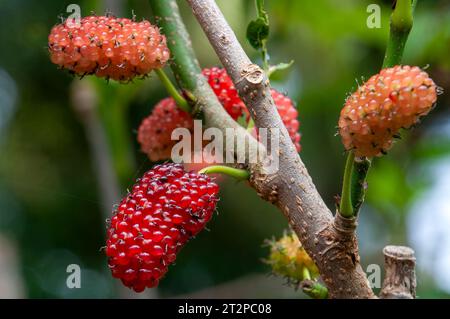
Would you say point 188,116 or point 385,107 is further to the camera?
point 188,116

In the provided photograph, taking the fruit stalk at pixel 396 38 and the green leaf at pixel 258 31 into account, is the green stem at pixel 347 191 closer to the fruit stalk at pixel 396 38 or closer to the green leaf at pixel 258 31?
the fruit stalk at pixel 396 38

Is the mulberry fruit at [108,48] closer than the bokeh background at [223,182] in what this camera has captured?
Yes

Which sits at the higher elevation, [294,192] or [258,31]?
[258,31]

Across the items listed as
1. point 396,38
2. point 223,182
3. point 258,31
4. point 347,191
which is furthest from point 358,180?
point 223,182

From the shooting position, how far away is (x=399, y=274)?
668mm

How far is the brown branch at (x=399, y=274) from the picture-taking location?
0.65 metres

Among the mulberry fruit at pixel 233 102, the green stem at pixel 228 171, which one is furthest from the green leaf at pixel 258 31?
the green stem at pixel 228 171

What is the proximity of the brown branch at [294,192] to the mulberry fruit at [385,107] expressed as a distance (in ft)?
0.31

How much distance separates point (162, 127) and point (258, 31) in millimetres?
204

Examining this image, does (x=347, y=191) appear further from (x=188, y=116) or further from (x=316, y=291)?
(x=188, y=116)

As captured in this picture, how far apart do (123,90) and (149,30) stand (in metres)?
0.88

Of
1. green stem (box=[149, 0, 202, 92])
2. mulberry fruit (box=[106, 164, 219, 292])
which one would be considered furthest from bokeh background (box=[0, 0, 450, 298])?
mulberry fruit (box=[106, 164, 219, 292])

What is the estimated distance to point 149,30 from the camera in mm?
757

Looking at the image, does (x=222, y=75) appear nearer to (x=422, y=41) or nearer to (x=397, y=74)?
(x=397, y=74)
